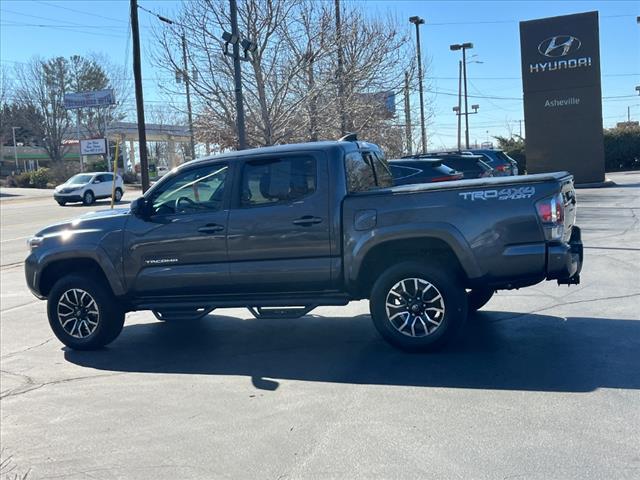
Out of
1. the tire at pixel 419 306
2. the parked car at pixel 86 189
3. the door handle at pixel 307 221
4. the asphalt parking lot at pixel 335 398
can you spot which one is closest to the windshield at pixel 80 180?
the parked car at pixel 86 189

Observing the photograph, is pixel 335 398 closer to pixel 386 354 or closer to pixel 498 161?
pixel 386 354

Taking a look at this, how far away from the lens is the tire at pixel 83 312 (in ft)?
24.4

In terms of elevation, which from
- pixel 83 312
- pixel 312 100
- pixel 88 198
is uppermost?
pixel 312 100

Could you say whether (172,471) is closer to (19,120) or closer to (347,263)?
(347,263)

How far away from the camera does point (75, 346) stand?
24.8 feet

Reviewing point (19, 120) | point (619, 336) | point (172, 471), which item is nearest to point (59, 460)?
point (172, 471)

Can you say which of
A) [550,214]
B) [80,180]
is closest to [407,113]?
[80,180]

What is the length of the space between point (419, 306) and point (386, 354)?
0.58m

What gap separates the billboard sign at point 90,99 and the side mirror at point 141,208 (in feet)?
201

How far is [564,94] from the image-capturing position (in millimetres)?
30172

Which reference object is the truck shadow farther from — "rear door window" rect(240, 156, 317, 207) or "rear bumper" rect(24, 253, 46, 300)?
"rear door window" rect(240, 156, 317, 207)

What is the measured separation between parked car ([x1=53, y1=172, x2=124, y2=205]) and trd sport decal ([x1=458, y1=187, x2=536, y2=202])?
97.8 feet

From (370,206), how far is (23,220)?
79.8 feet

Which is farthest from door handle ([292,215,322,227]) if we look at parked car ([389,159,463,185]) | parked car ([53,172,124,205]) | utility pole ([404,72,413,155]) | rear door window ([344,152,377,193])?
parked car ([53,172,124,205])
